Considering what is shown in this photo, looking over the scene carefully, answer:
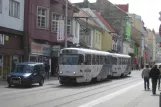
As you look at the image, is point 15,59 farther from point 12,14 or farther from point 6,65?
point 12,14

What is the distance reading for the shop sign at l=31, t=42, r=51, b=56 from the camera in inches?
1384

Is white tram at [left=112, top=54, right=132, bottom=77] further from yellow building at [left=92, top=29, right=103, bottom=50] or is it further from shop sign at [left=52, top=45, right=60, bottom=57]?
yellow building at [left=92, top=29, right=103, bottom=50]

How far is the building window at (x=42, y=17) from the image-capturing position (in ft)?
119

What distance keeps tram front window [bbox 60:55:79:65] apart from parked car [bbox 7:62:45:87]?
167 centimetres

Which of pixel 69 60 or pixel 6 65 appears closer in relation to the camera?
pixel 69 60

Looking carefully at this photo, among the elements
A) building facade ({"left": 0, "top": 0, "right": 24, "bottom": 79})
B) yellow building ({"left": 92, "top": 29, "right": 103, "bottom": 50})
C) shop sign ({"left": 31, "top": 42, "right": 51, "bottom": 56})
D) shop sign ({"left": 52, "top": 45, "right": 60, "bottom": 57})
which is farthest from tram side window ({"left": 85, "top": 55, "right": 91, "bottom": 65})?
yellow building ({"left": 92, "top": 29, "right": 103, "bottom": 50})

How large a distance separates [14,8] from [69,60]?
870cm

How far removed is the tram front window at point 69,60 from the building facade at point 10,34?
5.48 meters

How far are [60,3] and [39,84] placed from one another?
1653 cm

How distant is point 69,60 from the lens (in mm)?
26453

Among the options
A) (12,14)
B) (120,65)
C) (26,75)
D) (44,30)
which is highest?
(12,14)

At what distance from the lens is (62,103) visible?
1579 centimetres

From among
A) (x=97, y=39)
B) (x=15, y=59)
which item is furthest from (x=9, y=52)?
(x=97, y=39)

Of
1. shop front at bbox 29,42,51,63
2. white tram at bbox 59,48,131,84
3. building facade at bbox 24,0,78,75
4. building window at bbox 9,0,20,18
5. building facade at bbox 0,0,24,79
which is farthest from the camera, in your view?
shop front at bbox 29,42,51,63
